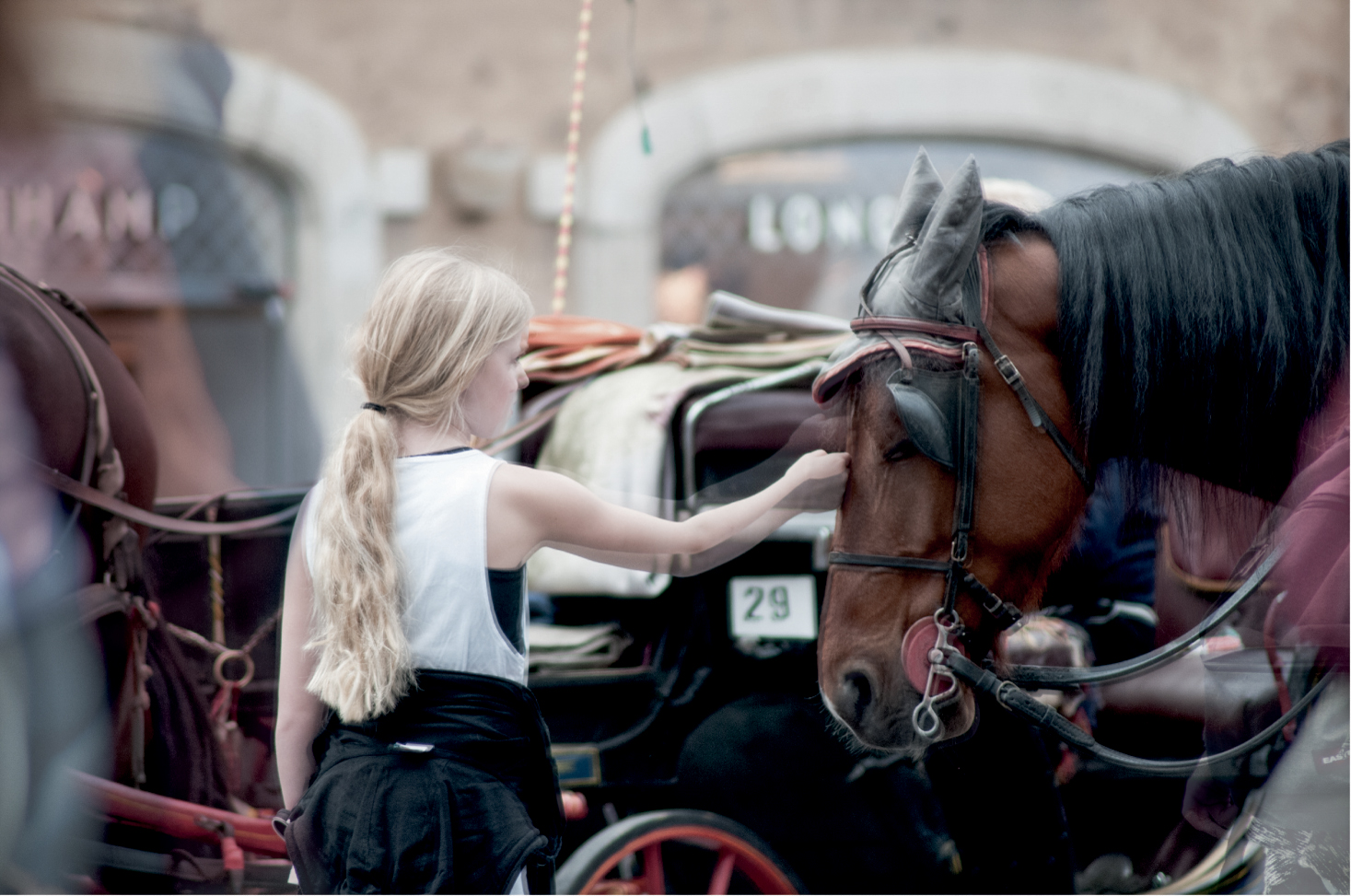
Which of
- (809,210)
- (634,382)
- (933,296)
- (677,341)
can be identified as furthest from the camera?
(809,210)

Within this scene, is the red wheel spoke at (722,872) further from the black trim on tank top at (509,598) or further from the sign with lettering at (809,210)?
the sign with lettering at (809,210)

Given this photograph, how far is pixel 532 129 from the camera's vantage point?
17.1 feet

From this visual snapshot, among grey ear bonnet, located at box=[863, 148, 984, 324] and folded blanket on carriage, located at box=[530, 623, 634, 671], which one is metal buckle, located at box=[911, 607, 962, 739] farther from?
folded blanket on carriage, located at box=[530, 623, 634, 671]

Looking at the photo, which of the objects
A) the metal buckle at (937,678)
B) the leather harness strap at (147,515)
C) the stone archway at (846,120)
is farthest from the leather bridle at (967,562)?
the stone archway at (846,120)

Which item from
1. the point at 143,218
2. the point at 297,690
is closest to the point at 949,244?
the point at 297,690

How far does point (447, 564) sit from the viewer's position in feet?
4.55

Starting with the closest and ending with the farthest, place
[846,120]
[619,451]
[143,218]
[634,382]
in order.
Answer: [619,451] < [634,382] < [143,218] < [846,120]

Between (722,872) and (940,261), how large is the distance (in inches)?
49.0

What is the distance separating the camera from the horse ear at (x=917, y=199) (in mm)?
1681

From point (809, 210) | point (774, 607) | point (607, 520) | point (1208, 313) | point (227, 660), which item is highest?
point (809, 210)

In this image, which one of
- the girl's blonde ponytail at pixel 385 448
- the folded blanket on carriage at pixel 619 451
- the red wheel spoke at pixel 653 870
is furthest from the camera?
the folded blanket on carriage at pixel 619 451

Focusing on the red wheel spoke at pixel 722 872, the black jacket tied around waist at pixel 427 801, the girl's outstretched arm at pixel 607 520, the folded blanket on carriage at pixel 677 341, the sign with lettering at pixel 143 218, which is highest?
the sign with lettering at pixel 143 218

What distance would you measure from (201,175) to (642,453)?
3.87 metres

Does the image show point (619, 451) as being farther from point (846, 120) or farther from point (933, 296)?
point (846, 120)
